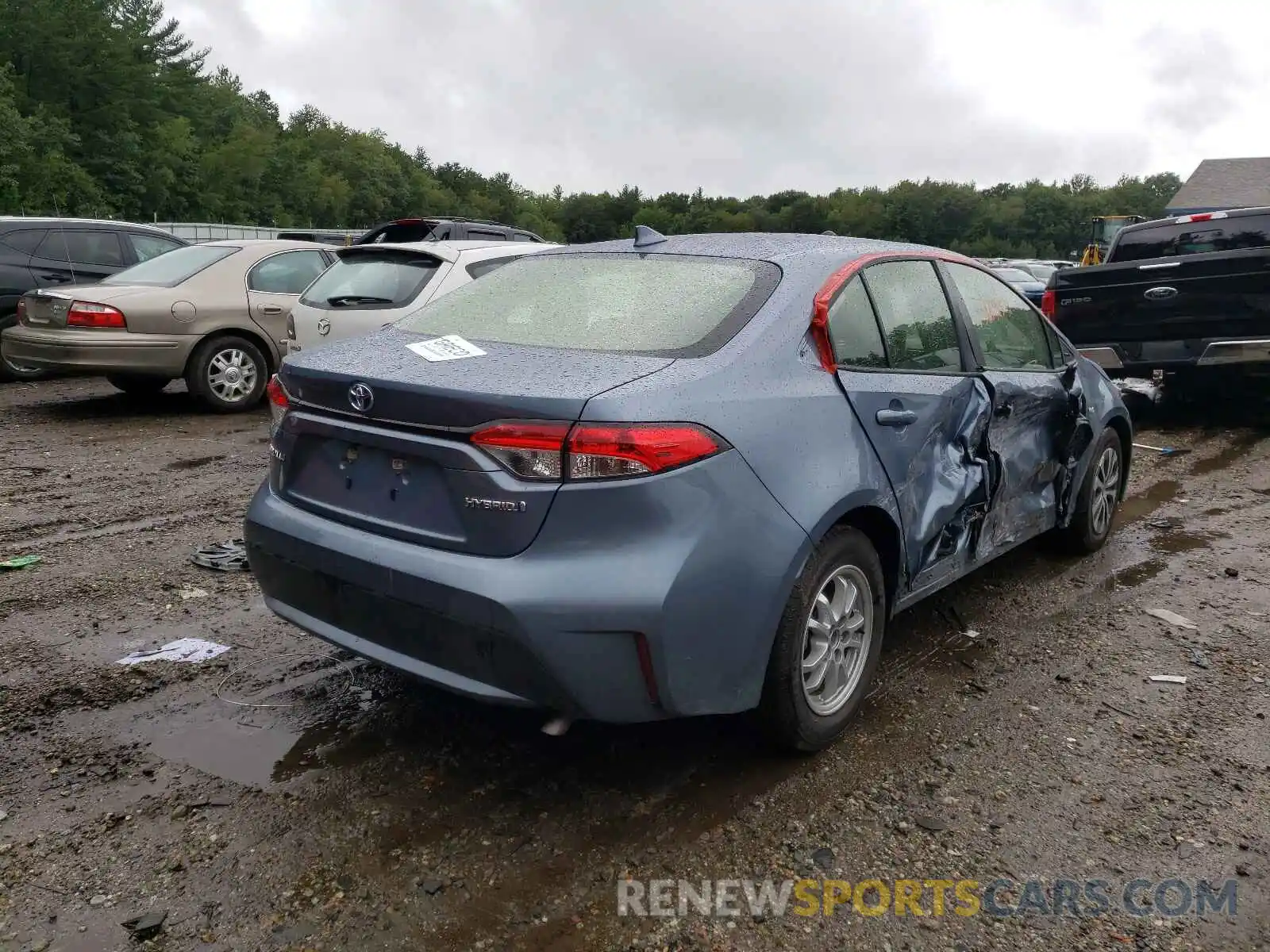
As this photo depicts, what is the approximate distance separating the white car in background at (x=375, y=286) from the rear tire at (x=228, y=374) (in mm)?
1576

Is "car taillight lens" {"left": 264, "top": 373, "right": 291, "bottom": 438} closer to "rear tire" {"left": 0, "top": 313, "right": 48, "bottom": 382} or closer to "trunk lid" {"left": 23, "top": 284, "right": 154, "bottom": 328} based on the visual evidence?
"trunk lid" {"left": 23, "top": 284, "right": 154, "bottom": 328}

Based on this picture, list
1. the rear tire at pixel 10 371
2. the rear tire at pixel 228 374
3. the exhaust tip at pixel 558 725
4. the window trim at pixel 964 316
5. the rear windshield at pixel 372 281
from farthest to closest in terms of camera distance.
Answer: the rear tire at pixel 10 371
the rear tire at pixel 228 374
the rear windshield at pixel 372 281
the window trim at pixel 964 316
the exhaust tip at pixel 558 725

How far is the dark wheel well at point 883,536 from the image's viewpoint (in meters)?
3.21

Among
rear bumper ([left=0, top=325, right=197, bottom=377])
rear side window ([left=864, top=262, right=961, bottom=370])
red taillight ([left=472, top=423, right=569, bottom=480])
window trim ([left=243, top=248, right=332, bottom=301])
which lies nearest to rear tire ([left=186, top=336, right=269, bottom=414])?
rear bumper ([left=0, top=325, right=197, bottom=377])

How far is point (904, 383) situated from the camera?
3488mm

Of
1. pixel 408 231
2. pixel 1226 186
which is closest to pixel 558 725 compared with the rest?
pixel 408 231

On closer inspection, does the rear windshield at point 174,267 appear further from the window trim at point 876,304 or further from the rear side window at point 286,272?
the window trim at point 876,304

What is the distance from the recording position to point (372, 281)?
7801 millimetres

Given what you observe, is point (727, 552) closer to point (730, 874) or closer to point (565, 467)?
point (565, 467)

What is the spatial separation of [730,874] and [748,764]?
56 centimetres

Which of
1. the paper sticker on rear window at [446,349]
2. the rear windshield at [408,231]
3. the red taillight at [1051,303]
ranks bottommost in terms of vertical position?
the paper sticker on rear window at [446,349]

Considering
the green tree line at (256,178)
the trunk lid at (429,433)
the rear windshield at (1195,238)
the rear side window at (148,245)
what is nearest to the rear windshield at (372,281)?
the rear side window at (148,245)

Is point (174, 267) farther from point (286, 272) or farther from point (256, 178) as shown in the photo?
point (256, 178)

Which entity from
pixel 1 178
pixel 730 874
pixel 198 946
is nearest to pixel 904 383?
pixel 730 874
